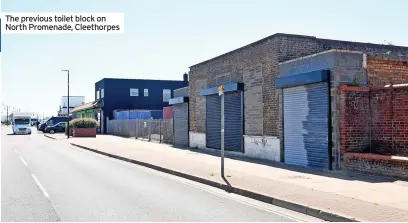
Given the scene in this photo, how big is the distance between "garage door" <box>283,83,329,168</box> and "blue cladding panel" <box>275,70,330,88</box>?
0.25 m

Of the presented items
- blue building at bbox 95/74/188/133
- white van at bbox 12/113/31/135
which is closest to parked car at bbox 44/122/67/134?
white van at bbox 12/113/31/135

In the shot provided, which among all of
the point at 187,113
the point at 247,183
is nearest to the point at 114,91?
the point at 187,113

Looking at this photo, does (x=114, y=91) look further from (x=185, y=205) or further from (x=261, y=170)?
(x=185, y=205)

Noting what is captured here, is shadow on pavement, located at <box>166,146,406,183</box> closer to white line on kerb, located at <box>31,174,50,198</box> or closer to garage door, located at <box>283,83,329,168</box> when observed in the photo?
garage door, located at <box>283,83,329,168</box>

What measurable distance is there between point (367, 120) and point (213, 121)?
9421 millimetres

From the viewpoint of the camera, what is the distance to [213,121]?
2084cm

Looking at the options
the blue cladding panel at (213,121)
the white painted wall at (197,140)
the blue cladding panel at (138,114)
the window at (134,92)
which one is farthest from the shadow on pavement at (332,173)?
the window at (134,92)

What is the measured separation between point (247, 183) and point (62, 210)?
4.67m

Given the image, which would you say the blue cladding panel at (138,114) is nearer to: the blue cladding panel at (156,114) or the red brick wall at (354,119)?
the blue cladding panel at (156,114)

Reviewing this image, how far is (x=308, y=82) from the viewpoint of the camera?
13586 mm

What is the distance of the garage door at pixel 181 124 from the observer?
24641mm

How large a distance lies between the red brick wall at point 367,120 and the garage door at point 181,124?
1315 cm

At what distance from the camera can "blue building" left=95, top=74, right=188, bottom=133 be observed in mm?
51281

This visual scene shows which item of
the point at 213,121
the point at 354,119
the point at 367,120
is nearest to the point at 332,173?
the point at 354,119
